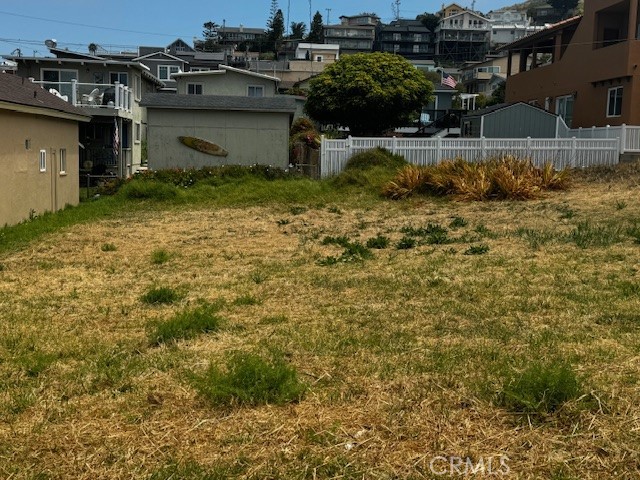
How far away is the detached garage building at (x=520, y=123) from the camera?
28.4 meters

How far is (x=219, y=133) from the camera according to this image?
2478 cm

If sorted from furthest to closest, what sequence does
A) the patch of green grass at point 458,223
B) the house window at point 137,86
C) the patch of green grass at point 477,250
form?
the house window at point 137,86 → the patch of green grass at point 458,223 → the patch of green grass at point 477,250

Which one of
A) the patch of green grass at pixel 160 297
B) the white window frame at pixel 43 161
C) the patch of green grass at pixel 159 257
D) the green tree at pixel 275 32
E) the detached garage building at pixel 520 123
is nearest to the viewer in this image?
the patch of green grass at pixel 160 297

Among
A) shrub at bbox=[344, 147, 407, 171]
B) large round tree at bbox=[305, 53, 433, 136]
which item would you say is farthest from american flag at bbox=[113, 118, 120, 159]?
large round tree at bbox=[305, 53, 433, 136]

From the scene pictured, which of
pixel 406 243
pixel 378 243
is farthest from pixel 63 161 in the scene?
pixel 406 243

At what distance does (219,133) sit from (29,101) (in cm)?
973

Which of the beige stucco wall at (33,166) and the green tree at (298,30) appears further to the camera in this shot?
Answer: the green tree at (298,30)

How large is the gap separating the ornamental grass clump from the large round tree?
479 inches

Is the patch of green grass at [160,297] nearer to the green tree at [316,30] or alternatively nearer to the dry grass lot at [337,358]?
the dry grass lot at [337,358]

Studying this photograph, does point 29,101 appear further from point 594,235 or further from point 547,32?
point 547,32

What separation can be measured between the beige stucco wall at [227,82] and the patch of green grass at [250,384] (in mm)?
32027

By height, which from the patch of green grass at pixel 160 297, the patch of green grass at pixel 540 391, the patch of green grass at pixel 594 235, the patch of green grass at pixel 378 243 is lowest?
the patch of green grass at pixel 160 297

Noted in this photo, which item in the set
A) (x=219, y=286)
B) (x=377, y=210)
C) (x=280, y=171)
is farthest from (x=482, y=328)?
(x=280, y=171)

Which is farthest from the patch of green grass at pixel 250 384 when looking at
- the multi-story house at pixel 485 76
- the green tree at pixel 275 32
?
the green tree at pixel 275 32
